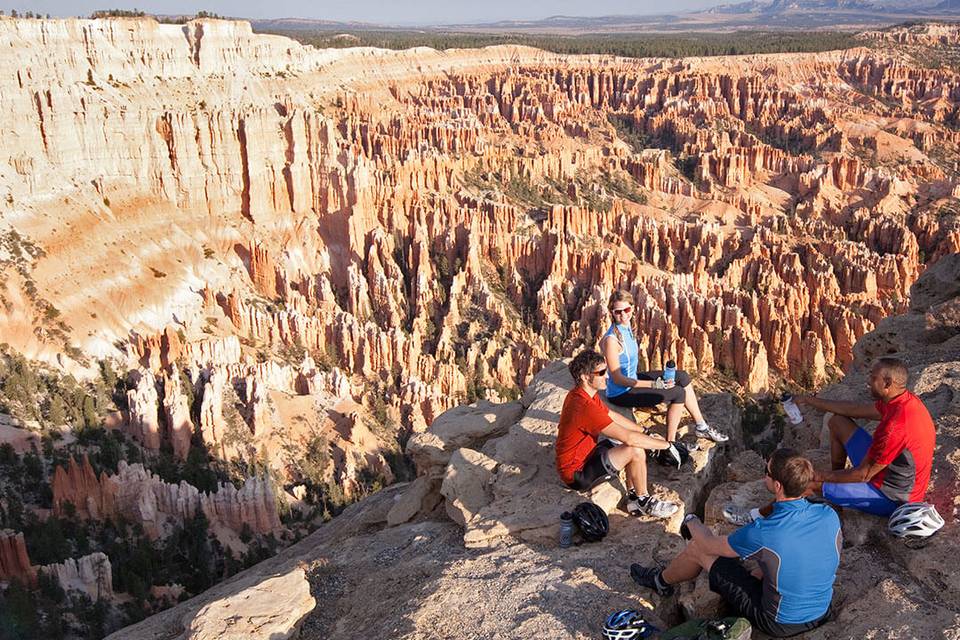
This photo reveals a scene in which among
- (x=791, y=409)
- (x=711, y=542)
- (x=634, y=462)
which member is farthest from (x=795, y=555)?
(x=791, y=409)

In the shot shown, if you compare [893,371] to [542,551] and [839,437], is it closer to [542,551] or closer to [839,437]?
[839,437]

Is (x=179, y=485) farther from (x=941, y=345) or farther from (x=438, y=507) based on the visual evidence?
(x=941, y=345)

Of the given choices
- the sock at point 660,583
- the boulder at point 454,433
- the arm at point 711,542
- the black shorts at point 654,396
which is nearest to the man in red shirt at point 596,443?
the black shorts at point 654,396

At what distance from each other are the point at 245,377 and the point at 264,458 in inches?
157

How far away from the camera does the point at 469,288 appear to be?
40.3 metres

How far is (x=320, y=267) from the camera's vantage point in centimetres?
4053

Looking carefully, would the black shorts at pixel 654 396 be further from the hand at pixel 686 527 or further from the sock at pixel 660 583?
the sock at pixel 660 583

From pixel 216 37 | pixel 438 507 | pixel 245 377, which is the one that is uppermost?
pixel 216 37

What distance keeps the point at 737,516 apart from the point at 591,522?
1.47 meters

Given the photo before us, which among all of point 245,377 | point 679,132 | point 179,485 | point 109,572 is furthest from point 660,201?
point 109,572

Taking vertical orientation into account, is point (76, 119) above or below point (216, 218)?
above

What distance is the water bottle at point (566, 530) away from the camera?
306 inches

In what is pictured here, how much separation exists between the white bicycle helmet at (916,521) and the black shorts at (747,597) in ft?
3.66

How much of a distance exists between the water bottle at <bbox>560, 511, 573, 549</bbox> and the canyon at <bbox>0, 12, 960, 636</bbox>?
1702mm
